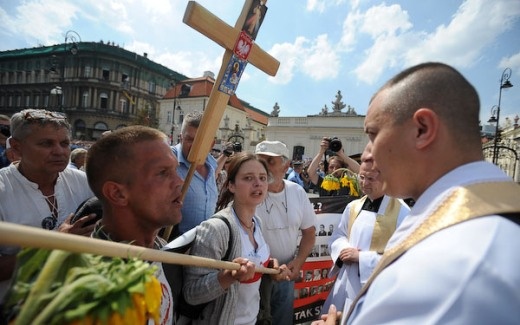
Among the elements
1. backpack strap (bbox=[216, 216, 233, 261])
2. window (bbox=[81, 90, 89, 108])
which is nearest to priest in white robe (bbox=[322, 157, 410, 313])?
backpack strap (bbox=[216, 216, 233, 261])

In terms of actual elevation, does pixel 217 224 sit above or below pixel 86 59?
below

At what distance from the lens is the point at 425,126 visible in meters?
1.11

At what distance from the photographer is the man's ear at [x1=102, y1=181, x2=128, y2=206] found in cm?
146

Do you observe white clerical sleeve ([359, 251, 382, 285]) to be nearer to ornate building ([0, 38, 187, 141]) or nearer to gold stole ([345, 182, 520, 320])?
gold stole ([345, 182, 520, 320])

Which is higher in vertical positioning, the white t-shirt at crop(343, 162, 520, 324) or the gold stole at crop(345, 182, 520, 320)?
the gold stole at crop(345, 182, 520, 320)

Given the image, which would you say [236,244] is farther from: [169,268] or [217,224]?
[169,268]

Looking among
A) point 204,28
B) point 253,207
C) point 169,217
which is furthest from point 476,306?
point 204,28

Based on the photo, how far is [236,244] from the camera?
2072 millimetres

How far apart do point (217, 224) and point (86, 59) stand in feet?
194

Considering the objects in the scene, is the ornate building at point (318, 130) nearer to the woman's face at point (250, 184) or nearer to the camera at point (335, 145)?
the camera at point (335, 145)

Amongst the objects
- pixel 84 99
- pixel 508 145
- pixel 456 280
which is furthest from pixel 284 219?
pixel 84 99

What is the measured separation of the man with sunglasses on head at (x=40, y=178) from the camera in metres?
2.05

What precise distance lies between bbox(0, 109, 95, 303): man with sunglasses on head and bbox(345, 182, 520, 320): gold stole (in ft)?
6.90

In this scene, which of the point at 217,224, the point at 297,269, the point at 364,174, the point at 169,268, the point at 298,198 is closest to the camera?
the point at 169,268
